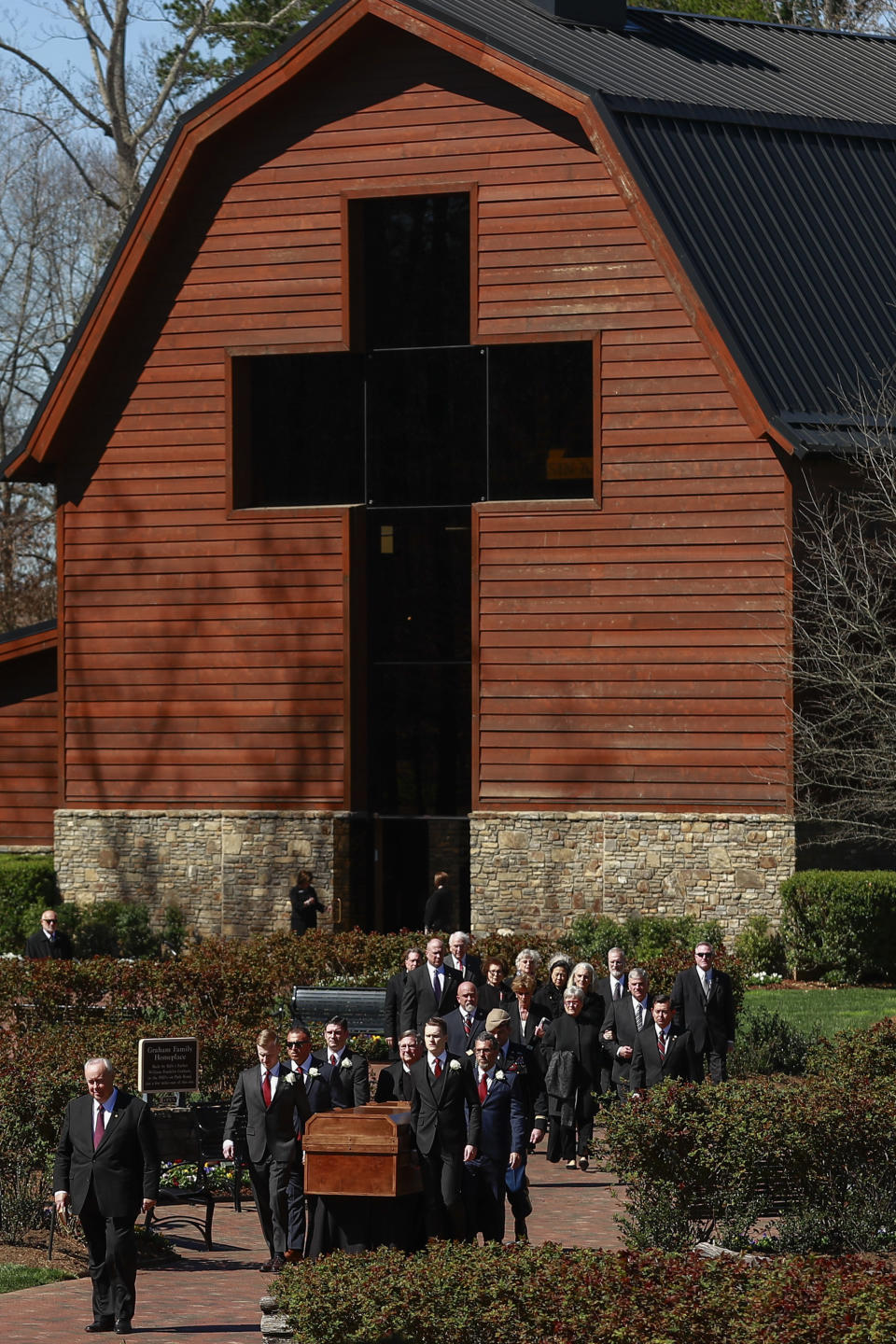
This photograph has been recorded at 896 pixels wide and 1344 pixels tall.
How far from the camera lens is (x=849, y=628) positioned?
92.9 feet

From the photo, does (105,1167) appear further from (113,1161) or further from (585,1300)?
(585,1300)

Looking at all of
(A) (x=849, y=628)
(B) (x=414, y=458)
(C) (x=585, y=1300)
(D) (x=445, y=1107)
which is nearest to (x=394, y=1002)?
(D) (x=445, y=1107)

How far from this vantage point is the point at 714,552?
96.9 ft

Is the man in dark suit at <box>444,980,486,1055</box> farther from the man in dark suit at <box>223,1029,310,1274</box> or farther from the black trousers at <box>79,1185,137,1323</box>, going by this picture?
the black trousers at <box>79,1185,137,1323</box>

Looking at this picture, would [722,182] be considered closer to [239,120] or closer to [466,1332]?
[239,120]

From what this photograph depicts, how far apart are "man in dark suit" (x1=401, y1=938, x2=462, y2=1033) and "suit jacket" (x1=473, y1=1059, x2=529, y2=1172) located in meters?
4.40

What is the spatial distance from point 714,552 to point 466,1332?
20.1 metres

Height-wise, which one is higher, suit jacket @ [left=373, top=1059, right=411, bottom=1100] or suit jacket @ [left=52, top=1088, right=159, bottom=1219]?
suit jacket @ [left=373, top=1059, right=411, bottom=1100]

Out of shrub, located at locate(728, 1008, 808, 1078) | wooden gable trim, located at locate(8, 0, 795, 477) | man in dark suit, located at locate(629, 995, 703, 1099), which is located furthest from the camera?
wooden gable trim, located at locate(8, 0, 795, 477)

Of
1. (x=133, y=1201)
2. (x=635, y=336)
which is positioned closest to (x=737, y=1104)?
(x=133, y=1201)

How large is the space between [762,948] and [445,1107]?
15345mm

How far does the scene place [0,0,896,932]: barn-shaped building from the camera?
29.5m

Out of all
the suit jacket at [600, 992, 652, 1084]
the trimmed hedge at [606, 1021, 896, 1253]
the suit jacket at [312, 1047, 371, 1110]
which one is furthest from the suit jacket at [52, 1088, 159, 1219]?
the suit jacket at [600, 992, 652, 1084]

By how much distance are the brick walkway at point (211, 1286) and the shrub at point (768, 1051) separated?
363 cm
